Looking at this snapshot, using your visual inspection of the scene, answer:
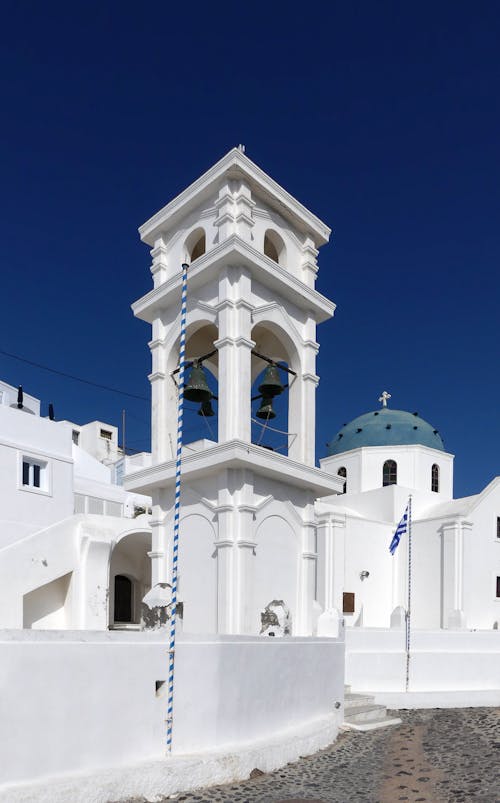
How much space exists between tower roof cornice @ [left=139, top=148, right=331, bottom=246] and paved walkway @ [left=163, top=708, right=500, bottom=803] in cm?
1011

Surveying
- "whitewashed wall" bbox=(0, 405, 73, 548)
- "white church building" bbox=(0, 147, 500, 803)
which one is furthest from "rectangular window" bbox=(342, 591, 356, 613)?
Answer: "whitewashed wall" bbox=(0, 405, 73, 548)

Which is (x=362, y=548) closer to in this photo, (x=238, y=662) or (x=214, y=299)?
(x=214, y=299)

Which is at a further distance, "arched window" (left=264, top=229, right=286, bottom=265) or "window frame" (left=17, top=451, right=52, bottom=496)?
"window frame" (left=17, top=451, right=52, bottom=496)

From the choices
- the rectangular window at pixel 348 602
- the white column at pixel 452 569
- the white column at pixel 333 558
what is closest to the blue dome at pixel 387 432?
the white column at pixel 452 569

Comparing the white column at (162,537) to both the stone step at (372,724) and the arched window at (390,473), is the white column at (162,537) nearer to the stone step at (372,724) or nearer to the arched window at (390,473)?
the stone step at (372,724)

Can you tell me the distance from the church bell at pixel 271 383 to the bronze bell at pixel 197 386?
1147 millimetres

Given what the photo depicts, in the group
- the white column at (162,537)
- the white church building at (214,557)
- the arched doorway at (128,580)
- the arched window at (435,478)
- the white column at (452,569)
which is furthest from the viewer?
the arched window at (435,478)

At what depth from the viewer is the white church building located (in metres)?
7.97

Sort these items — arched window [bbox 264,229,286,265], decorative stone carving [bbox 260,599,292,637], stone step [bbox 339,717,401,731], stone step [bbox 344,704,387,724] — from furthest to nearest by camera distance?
arched window [bbox 264,229,286,265], stone step [bbox 344,704,387,724], stone step [bbox 339,717,401,731], decorative stone carving [bbox 260,599,292,637]

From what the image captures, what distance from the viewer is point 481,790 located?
30.3 feet

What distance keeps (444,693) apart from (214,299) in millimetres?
12038

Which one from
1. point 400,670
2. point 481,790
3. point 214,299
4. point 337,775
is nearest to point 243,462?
point 214,299

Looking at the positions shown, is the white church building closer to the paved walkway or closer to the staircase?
the paved walkway

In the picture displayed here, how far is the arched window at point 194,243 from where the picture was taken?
14.3 meters
